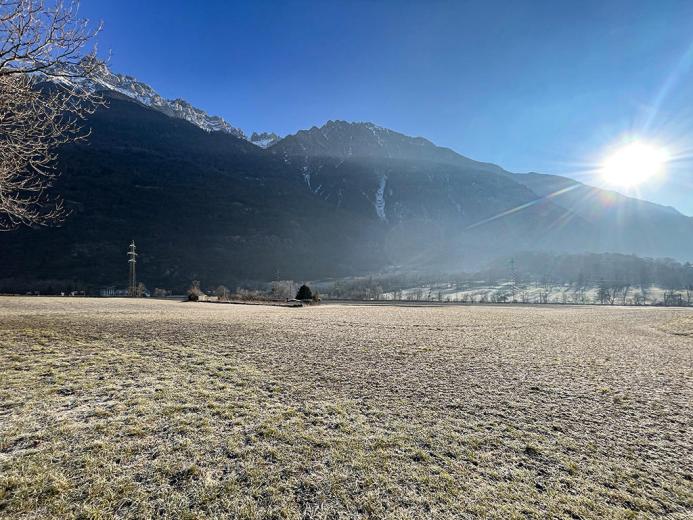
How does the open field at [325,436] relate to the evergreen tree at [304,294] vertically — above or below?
below

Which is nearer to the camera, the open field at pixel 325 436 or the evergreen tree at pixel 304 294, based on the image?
the open field at pixel 325 436

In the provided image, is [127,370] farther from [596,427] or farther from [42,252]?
[42,252]

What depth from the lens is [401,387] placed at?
9.58m

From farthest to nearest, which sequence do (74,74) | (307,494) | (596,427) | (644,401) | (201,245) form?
(201,245)
(644,401)
(74,74)
(596,427)
(307,494)

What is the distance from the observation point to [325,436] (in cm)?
627

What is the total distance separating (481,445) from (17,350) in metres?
13.9

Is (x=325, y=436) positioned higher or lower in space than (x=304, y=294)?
lower

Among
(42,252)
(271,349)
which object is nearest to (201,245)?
(42,252)

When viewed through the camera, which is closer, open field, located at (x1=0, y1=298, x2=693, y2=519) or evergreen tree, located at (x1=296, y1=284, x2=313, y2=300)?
open field, located at (x1=0, y1=298, x2=693, y2=519)

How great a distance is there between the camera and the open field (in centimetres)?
451

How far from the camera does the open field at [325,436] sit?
14.8ft

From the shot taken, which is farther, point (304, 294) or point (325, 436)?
point (304, 294)

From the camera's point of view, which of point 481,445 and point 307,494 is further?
point 481,445

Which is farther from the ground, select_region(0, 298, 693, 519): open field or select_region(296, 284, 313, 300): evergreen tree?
select_region(296, 284, 313, 300): evergreen tree
